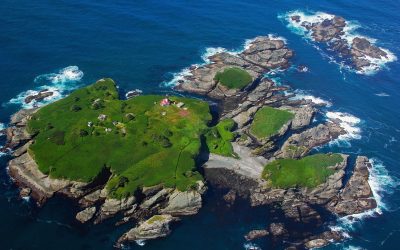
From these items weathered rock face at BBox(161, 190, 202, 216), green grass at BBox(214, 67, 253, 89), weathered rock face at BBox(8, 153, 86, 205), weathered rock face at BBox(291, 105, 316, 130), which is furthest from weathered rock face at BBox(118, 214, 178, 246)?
green grass at BBox(214, 67, 253, 89)

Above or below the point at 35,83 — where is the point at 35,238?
below

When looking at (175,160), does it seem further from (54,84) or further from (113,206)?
(54,84)

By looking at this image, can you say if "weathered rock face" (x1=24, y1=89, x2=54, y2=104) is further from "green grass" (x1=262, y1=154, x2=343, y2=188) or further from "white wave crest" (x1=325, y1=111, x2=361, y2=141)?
A: "white wave crest" (x1=325, y1=111, x2=361, y2=141)

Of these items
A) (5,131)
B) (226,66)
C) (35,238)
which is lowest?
(35,238)

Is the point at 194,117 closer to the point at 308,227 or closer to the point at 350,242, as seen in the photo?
the point at 308,227

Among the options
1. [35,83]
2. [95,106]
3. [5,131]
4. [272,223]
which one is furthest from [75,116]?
[272,223]

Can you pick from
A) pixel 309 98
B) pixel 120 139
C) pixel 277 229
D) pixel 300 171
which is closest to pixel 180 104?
pixel 120 139

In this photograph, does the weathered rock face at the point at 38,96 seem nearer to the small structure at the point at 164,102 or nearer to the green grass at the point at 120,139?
the green grass at the point at 120,139
